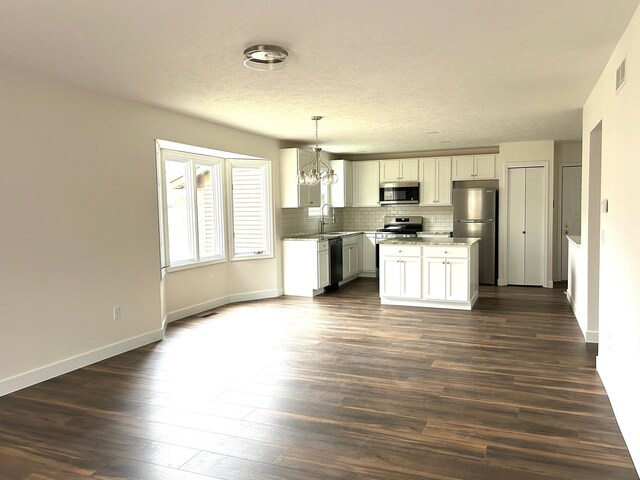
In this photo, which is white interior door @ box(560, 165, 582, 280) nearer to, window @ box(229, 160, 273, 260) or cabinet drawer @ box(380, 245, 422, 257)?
cabinet drawer @ box(380, 245, 422, 257)

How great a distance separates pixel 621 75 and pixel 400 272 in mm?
3986

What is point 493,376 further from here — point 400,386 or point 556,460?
point 556,460

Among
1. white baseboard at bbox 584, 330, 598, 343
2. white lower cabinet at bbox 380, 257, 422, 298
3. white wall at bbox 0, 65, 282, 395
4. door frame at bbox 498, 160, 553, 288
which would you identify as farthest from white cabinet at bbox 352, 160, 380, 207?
white baseboard at bbox 584, 330, 598, 343

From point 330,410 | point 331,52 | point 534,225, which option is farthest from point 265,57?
point 534,225

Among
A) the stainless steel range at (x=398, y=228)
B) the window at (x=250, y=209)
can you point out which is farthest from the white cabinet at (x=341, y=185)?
the window at (x=250, y=209)

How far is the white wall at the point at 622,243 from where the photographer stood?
2.74m

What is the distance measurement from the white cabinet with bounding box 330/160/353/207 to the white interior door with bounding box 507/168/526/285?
9.48ft

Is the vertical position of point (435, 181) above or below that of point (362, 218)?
above

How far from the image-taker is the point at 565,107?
5.41 meters

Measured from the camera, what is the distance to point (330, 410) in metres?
3.37

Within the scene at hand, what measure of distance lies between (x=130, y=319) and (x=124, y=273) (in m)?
0.48

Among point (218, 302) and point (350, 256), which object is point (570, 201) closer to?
point (350, 256)

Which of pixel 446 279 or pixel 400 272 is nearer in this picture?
pixel 446 279

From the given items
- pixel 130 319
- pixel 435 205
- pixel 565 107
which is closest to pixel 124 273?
pixel 130 319
